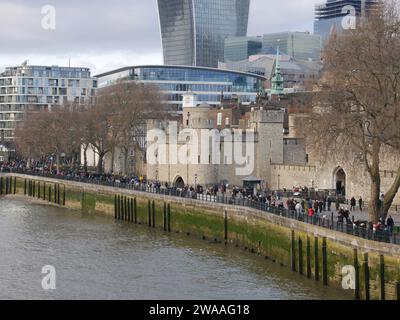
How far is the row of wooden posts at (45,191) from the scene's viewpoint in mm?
85625

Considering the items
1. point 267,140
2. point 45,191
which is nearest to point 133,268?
point 267,140

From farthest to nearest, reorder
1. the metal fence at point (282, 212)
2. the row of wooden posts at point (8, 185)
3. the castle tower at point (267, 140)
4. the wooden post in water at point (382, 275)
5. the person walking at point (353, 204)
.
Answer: the row of wooden posts at point (8, 185), the castle tower at point (267, 140), the person walking at point (353, 204), the metal fence at point (282, 212), the wooden post in water at point (382, 275)

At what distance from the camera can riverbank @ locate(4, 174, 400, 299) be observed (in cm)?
3475

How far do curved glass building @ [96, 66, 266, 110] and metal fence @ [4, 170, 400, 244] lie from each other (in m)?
66.6

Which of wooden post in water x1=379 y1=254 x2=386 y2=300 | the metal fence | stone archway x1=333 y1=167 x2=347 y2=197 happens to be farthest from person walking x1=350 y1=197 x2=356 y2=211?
wooden post in water x1=379 y1=254 x2=386 y2=300

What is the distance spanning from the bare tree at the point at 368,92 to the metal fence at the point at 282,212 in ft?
Answer: 12.4

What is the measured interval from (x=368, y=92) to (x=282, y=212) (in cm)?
841

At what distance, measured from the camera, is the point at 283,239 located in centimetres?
4525

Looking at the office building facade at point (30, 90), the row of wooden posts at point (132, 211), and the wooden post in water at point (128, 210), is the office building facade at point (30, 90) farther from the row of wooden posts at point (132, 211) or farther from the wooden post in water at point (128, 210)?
the wooden post in water at point (128, 210)

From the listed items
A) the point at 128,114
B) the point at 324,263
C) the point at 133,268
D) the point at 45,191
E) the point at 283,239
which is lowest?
the point at 133,268

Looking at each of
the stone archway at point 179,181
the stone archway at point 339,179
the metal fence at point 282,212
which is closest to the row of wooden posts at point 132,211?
the metal fence at point 282,212

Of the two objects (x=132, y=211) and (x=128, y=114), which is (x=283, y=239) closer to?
(x=132, y=211)

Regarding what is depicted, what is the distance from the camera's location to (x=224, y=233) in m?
54.4
